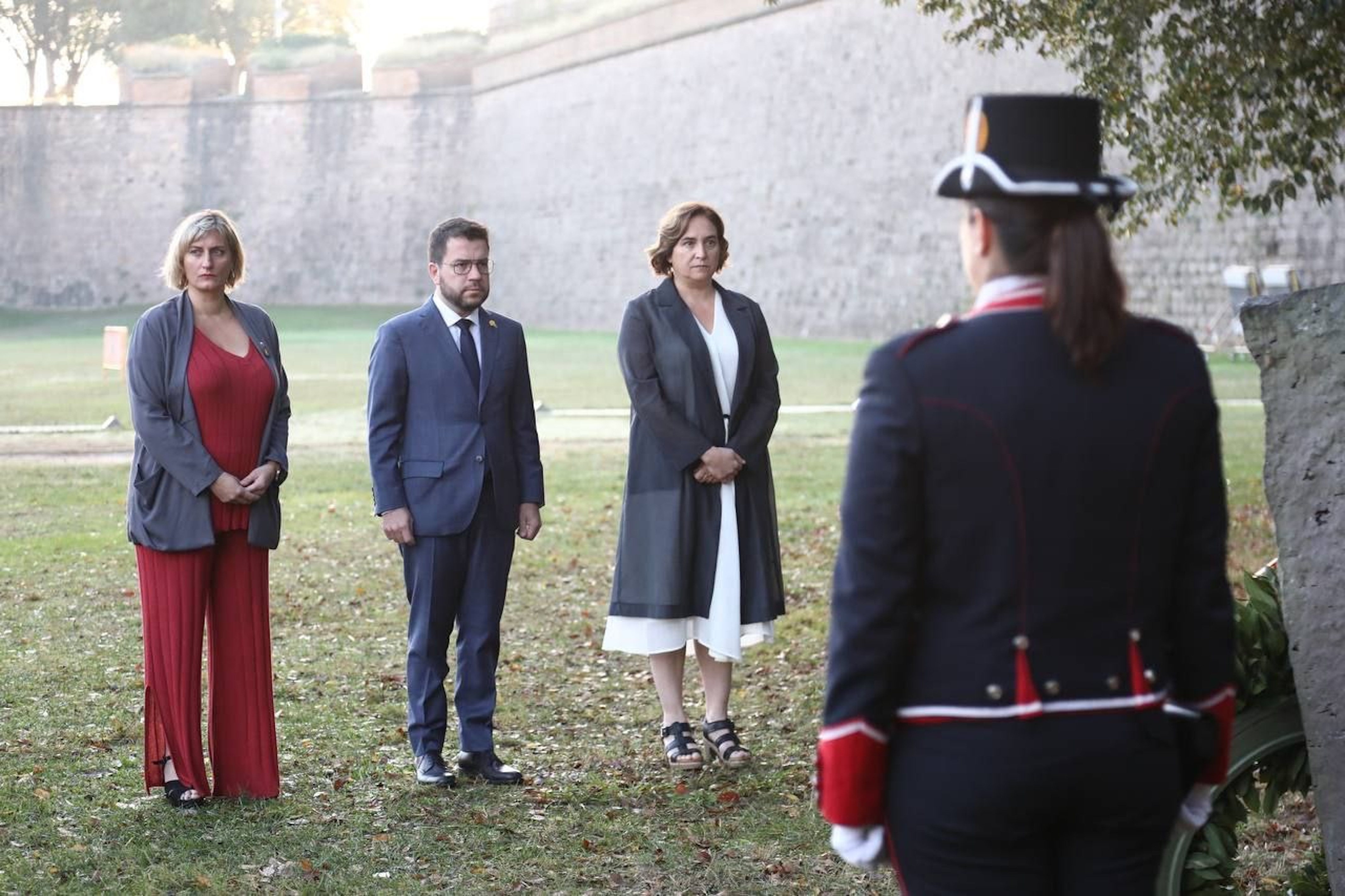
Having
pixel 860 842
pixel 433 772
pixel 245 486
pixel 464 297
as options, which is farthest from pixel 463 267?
pixel 860 842

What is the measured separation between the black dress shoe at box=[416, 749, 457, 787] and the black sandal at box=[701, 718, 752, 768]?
2.84ft

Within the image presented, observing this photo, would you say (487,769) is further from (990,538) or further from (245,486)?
(990,538)

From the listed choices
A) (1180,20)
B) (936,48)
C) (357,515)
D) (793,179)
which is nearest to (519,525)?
(1180,20)

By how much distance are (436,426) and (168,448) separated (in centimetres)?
80

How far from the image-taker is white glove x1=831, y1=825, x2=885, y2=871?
2072mm

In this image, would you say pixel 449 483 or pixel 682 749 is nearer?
pixel 449 483

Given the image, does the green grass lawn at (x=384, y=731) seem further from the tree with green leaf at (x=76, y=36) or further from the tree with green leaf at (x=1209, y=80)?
the tree with green leaf at (x=76, y=36)

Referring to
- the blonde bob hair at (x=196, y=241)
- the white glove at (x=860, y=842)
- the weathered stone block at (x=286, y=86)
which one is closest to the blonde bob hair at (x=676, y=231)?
the blonde bob hair at (x=196, y=241)

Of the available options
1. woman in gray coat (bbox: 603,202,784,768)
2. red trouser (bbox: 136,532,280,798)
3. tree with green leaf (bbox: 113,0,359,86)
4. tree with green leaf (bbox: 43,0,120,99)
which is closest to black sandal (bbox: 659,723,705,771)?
woman in gray coat (bbox: 603,202,784,768)

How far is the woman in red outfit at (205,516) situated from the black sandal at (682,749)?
124 centimetres

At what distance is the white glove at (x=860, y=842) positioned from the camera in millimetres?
2072

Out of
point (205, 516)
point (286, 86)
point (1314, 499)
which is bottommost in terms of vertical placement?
point (205, 516)

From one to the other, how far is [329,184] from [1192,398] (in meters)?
47.1

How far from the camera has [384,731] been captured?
595 centimetres
